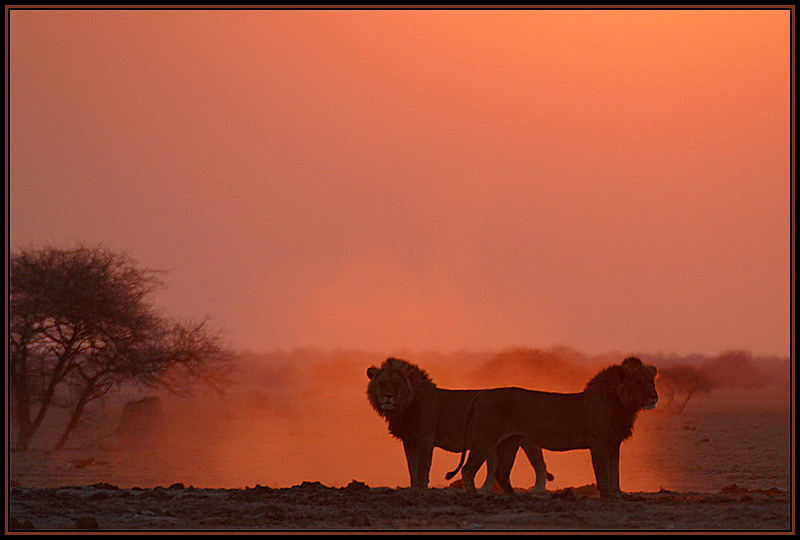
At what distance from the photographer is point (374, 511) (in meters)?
17.5

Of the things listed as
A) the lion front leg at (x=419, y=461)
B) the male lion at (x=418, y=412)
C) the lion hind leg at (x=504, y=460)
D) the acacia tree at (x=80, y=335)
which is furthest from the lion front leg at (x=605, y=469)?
the acacia tree at (x=80, y=335)

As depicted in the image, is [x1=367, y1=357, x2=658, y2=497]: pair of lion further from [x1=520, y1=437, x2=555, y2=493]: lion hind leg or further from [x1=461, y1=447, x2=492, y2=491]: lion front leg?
[x1=520, y1=437, x2=555, y2=493]: lion hind leg

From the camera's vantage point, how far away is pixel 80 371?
3753 cm

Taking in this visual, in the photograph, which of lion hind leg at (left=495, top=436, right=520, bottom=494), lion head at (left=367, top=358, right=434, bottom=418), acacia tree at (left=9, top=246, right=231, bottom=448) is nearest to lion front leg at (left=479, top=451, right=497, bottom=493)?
lion hind leg at (left=495, top=436, right=520, bottom=494)

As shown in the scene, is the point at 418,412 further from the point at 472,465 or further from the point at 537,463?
the point at 537,463

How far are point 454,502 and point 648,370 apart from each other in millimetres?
3918

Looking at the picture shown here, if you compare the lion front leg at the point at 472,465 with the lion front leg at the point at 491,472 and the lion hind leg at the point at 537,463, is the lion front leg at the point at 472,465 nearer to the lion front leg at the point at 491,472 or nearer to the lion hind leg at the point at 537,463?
the lion front leg at the point at 491,472

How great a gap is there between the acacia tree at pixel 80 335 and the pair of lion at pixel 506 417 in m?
17.8

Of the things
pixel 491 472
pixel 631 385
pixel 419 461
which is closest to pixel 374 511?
pixel 419 461

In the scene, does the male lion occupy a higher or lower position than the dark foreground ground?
higher

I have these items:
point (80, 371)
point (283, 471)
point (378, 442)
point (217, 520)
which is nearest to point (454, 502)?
point (217, 520)

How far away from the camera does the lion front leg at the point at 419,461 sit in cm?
2052

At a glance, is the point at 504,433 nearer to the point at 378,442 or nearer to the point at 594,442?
the point at 594,442

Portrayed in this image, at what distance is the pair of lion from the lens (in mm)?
19547
